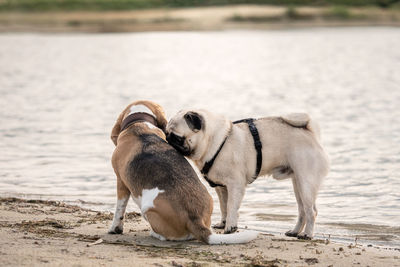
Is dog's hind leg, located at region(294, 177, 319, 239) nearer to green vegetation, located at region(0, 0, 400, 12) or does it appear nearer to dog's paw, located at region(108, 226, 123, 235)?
dog's paw, located at region(108, 226, 123, 235)

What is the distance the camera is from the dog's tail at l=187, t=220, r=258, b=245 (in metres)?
7.05

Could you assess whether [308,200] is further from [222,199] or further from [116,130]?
[116,130]

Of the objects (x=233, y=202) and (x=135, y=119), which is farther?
(x=135, y=119)

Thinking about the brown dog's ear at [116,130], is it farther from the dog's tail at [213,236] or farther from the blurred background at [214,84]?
the dog's tail at [213,236]

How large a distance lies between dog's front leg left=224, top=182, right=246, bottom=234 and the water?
909mm

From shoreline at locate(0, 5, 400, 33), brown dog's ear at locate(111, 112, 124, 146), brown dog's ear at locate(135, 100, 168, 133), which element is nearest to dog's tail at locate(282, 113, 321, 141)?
brown dog's ear at locate(135, 100, 168, 133)

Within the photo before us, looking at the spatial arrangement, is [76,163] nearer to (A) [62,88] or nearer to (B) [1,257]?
(B) [1,257]

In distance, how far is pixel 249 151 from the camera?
7.84 meters

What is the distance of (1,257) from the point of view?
19.5 feet

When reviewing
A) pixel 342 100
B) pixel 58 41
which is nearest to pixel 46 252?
pixel 342 100

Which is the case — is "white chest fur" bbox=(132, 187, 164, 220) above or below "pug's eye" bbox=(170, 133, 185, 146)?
below

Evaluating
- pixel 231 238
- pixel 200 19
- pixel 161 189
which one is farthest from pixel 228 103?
pixel 200 19

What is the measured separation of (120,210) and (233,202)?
1.27 m

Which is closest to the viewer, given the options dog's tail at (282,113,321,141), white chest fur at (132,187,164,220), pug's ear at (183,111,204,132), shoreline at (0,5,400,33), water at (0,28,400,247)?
white chest fur at (132,187,164,220)
